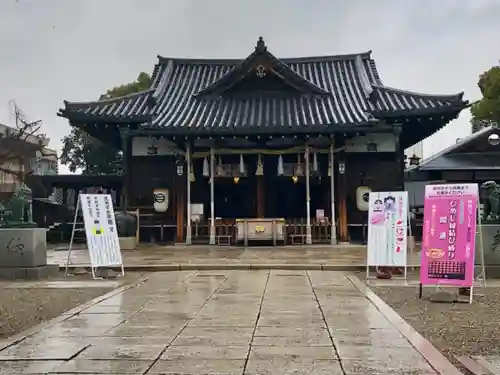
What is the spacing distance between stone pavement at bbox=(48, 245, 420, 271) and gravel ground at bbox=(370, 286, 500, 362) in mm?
4233

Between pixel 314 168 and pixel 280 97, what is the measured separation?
3.98m

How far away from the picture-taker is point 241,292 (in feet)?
33.1

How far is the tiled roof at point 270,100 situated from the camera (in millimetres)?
21781

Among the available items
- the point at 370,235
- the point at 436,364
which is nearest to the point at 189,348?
the point at 436,364

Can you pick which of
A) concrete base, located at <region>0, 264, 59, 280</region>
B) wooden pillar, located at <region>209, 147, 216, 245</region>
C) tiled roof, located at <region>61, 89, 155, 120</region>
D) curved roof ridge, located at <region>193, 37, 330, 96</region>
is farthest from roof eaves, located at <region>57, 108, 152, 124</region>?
concrete base, located at <region>0, 264, 59, 280</region>

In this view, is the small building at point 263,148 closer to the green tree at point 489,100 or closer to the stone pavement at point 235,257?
the stone pavement at point 235,257

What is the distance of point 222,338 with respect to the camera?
249 inches

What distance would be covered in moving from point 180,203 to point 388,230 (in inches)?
477

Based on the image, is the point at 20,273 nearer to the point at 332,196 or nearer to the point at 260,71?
the point at 332,196

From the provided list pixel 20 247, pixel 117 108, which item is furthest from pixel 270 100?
pixel 20 247

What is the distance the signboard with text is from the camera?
12.4m

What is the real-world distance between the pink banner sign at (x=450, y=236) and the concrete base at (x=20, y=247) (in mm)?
7644

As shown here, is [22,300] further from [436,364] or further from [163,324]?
[436,364]

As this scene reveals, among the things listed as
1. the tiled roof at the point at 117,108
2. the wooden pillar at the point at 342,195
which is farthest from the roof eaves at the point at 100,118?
the wooden pillar at the point at 342,195
